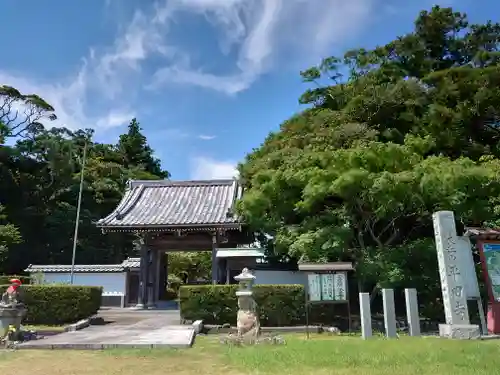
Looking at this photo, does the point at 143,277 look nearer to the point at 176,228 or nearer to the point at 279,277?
the point at 176,228

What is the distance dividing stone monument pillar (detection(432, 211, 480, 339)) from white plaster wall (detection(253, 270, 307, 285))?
618 cm

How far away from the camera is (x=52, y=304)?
1483 centimetres

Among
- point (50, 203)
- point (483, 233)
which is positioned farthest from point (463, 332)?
point (50, 203)

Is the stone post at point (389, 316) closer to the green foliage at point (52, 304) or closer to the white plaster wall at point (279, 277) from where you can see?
the white plaster wall at point (279, 277)

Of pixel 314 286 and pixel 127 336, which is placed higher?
pixel 314 286

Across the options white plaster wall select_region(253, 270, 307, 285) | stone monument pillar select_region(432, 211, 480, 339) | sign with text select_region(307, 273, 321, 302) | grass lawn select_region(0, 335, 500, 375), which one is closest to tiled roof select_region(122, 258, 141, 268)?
white plaster wall select_region(253, 270, 307, 285)

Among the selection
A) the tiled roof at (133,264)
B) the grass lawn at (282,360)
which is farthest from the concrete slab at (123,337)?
the tiled roof at (133,264)

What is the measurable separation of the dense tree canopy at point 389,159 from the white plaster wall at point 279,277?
4.05 ft

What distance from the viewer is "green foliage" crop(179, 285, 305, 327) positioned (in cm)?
1370

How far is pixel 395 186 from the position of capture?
1325cm

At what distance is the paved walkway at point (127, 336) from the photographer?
9.67 meters

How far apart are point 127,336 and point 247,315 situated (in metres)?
3.37

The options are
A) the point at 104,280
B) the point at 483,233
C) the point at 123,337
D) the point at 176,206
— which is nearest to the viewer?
the point at 123,337

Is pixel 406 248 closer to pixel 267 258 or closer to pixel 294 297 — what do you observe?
pixel 294 297
